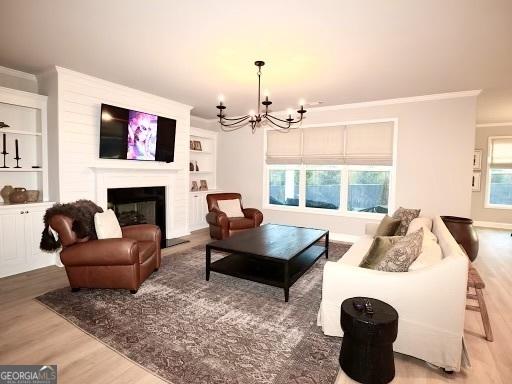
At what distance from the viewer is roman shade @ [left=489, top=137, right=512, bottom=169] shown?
271 inches

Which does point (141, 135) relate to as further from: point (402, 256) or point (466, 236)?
point (466, 236)

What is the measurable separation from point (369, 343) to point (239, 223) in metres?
3.51

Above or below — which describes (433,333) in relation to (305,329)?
above

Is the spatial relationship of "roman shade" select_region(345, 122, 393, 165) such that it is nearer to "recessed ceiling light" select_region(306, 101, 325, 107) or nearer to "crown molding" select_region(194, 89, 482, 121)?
"crown molding" select_region(194, 89, 482, 121)

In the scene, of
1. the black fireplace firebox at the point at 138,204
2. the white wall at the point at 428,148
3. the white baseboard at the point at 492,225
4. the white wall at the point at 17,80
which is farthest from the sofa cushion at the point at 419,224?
the white wall at the point at 17,80

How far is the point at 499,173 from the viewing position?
7035 millimetres

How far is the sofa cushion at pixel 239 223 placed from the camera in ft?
16.5

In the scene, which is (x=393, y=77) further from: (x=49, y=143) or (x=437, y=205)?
(x=49, y=143)

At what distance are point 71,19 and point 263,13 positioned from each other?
172cm

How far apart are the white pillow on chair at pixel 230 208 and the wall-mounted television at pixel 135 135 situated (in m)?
1.30

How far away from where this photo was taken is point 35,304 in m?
2.76

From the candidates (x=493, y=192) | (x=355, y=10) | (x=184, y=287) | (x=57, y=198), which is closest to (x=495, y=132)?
(x=493, y=192)

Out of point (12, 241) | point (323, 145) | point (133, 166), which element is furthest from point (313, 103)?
point (12, 241)

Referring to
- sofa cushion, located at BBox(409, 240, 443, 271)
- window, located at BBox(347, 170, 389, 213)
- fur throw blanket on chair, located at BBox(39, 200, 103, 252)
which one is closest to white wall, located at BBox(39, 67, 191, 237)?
fur throw blanket on chair, located at BBox(39, 200, 103, 252)
